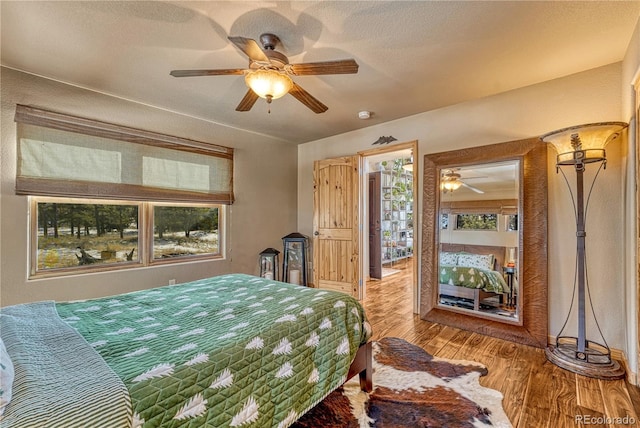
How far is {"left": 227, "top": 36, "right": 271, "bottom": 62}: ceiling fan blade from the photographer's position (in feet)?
5.26

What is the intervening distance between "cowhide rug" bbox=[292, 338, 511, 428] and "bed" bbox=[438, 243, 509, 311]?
100 centimetres

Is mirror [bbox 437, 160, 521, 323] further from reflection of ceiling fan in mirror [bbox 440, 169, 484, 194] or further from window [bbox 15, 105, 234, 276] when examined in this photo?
window [bbox 15, 105, 234, 276]

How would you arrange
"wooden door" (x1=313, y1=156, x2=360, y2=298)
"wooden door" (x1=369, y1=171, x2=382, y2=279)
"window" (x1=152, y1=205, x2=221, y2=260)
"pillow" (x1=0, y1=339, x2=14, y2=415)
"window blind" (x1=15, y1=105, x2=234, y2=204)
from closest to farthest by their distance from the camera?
"pillow" (x1=0, y1=339, x2=14, y2=415)
"window blind" (x1=15, y1=105, x2=234, y2=204)
"window" (x1=152, y1=205, x2=221, y2=260)
"wooden door" (x1=313, y1=156, x2=360, y2=298)
"wooden door" (x1=369, y1=171, x2=382, y2=279)

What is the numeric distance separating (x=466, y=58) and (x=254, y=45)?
5.66 feet

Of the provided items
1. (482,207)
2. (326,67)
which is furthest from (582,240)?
(326,67)

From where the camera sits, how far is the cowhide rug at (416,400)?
1673 millimetres

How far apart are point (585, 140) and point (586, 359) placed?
5.66 feet

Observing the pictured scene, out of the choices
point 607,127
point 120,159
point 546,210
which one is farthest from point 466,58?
point 120,159

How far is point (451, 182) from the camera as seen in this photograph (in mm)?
3326

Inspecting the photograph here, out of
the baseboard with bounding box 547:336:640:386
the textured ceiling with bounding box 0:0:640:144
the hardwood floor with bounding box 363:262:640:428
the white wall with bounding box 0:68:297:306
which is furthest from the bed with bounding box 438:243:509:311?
the white wall with bounding box 0:68:297:306

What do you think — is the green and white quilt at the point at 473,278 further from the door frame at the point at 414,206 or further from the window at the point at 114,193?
the window at the point at 114,193

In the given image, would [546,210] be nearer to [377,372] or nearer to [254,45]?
[377,372]

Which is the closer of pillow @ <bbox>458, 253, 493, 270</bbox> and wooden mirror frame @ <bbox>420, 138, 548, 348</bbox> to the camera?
wooden mirror frame @ <bbox>420, 138, 548, 348</bbox>

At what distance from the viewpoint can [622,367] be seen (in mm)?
2219
